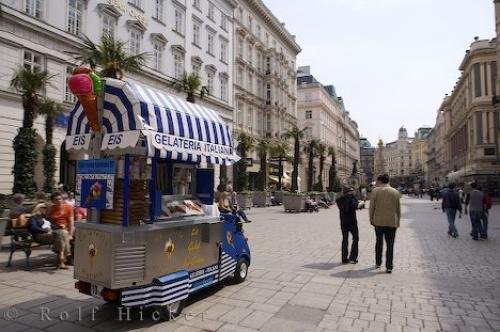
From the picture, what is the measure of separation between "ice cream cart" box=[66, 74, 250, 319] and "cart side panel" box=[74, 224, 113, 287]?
0.01 metres

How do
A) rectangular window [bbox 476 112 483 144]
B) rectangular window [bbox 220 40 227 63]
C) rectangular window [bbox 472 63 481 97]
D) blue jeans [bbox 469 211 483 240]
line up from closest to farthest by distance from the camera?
blue jeans [bbox 469 211 483 240]
rectangular window [bbox 220 40 227 63]
rectangular window [bbox 476 112 483 144]
rectangular window [bbox 472 63 481 97]

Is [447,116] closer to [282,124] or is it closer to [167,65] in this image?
[282,124]

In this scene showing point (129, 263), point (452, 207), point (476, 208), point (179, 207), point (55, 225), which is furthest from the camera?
point (452, 207)

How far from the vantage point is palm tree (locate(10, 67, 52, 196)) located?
15.3 metres

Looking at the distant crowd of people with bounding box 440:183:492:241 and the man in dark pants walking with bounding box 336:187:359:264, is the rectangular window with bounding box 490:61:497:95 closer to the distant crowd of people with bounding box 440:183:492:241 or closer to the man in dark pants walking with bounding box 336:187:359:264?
the distant crowd of people with bounding box 440:183:492:241

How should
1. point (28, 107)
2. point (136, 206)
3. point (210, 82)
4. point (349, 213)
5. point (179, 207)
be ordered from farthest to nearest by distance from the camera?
point (210, 82), point (28, 107), point (349, 213), point (179, 207), point (136, 206)

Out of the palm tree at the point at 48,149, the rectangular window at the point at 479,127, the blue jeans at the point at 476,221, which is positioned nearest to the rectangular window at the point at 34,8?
the palm tree at the point at 48,149

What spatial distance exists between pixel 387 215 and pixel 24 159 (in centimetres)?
1492

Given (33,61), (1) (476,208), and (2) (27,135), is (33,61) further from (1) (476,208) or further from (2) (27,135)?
(1) (476,208)

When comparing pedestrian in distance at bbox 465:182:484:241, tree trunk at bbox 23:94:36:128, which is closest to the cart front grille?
pedestrian in distance at bbox 465:182:484:241

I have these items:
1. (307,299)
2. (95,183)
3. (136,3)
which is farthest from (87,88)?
(136,3)

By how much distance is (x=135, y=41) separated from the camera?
2736cm

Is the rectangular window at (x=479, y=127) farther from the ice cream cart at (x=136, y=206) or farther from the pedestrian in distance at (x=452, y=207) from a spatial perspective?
the ice cream cart at (x=136, y=206)

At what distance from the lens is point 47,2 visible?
68.8 feet
